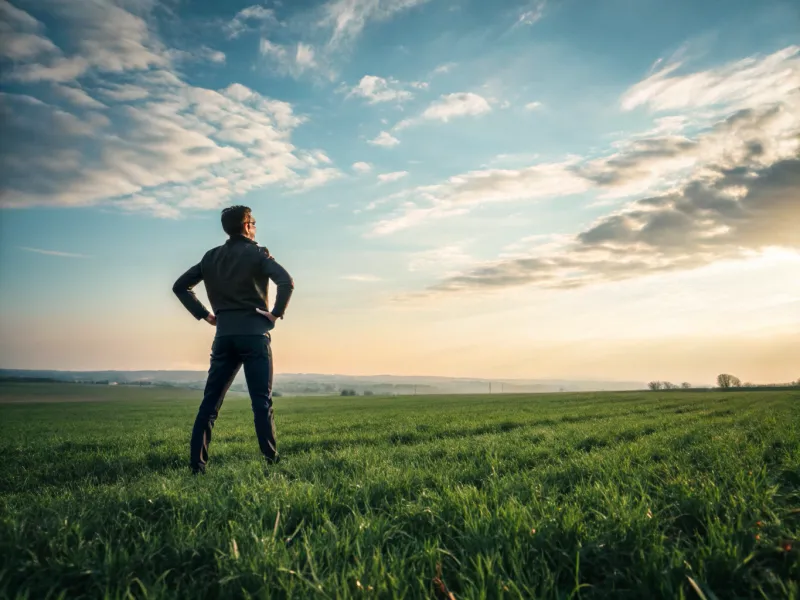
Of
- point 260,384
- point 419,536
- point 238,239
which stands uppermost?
point 238,239

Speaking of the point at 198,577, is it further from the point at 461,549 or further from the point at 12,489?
the point at 12,489

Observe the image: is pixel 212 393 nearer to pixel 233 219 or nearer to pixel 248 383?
pixel 248 383

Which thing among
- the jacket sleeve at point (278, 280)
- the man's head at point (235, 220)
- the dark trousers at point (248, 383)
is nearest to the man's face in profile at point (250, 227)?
the man's head at point (235, 220)

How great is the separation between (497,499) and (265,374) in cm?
359

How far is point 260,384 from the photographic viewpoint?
5.98 m

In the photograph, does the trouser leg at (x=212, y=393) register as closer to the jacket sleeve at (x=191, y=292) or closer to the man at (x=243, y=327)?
the man at (x=243, y=327)

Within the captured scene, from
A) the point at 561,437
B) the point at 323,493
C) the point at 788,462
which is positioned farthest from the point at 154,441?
the point at 788,462

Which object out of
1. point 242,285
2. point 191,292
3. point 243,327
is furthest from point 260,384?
point 191,292

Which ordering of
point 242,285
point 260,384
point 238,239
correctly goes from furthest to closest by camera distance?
point 238,239
point 242,285
point 260,384

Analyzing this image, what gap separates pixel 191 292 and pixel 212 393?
1593 millimetres

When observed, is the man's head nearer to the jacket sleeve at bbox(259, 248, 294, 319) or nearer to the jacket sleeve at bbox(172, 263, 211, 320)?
the jacket sleeve at bbox(259, 248, 294, 319)

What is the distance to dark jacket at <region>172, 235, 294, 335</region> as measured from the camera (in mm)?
6070

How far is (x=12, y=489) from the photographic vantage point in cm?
546

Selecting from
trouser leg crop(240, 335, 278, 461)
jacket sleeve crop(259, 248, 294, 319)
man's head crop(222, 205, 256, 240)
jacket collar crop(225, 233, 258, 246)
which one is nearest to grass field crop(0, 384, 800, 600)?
trouser leg crop(240, 335, 278, 461)
